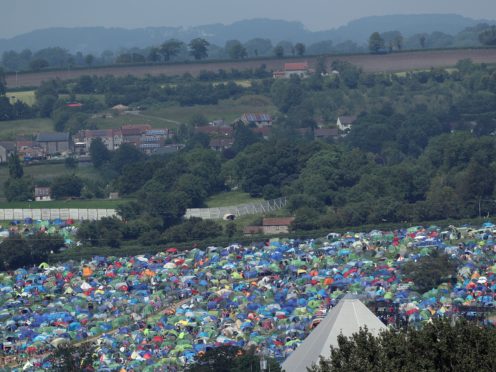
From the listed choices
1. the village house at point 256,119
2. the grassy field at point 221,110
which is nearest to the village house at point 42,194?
the village house at point 256,119

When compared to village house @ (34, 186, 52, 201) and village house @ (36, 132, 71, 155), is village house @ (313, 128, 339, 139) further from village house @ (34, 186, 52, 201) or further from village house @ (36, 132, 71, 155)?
village house @ (34, 186, 52, 201)

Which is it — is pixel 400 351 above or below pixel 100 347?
above

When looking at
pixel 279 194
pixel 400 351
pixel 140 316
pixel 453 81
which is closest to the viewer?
pixel 400 351

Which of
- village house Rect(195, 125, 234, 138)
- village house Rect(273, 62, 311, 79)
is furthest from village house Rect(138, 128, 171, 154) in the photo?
village house Rect(273, 62, 311, 79)

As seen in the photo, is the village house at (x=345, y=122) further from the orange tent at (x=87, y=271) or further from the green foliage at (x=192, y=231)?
the orange tent at (x=87, y=271)

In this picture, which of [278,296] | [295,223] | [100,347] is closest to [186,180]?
[295,223]

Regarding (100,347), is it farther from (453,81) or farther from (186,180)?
(453,81)

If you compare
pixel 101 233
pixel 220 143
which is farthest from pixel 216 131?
pixel 101 233
